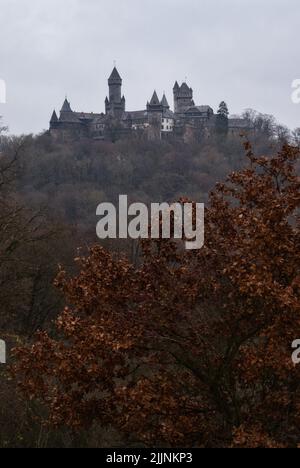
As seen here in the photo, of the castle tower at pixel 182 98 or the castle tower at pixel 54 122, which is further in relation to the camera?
the castle tower at pixel 182 98

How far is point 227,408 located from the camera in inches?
349

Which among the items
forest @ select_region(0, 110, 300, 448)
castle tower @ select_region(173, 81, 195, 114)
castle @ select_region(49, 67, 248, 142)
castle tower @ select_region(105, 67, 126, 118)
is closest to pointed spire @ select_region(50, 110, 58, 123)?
castle @ select_region(49, 67, 248, 142)

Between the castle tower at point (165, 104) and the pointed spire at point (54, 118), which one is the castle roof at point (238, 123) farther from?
the pointed spire at point (54, 118)

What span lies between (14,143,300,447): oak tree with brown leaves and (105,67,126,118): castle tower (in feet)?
388

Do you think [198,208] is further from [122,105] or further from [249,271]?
[122,105]

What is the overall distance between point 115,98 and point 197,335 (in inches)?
4957

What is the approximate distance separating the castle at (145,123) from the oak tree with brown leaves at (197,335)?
108 metres

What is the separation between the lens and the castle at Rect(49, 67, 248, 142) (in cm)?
11894

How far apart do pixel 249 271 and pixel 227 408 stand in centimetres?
190

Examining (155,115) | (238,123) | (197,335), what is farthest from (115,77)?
(197,335)

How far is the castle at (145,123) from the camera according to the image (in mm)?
118938

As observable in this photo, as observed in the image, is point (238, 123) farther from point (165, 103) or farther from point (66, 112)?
point (66, 112)

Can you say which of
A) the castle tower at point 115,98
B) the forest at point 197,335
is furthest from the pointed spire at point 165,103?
the forest at point 197,335
